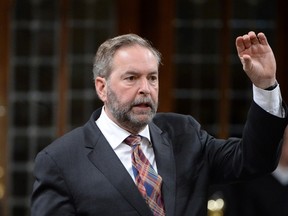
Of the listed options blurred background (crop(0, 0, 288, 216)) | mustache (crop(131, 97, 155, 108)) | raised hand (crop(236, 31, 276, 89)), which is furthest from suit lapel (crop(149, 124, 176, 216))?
blurred background (crop(0, 0, 288, 216))

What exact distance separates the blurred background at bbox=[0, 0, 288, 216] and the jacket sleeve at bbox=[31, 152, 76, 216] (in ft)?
12.8

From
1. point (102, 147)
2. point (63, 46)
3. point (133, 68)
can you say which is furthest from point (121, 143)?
point (63, 46)

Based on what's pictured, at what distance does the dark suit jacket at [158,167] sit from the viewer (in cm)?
304

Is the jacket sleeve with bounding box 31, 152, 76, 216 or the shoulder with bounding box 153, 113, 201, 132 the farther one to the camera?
the shoulder with bounding box 153, 113, 201, 132

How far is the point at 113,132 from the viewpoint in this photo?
3.22 m

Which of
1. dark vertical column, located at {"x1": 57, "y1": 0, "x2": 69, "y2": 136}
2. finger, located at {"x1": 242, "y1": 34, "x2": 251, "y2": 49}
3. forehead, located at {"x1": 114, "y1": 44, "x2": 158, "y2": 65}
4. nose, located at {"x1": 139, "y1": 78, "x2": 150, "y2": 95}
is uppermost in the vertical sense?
finger, located at {"x1": 242, "y1": 34, "x2": 251, "y2": 49}

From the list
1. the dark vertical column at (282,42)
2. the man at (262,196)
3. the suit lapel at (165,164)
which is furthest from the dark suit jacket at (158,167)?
the dark vertical column at (282,42)

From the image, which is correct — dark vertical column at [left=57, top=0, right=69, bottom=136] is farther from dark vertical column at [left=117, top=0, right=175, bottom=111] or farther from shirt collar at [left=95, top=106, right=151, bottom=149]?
shirt collar at [left=95, top=106, right=151, bottom=149]

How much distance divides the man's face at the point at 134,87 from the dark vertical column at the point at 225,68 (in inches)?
157

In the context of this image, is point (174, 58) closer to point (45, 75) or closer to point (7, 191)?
point (45, 75)

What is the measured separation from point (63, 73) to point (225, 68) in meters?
1.27

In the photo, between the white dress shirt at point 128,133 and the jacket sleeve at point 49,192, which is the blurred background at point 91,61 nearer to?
the white dress shirt at point 128,133

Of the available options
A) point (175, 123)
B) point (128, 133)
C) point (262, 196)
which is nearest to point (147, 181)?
point (128, 133)

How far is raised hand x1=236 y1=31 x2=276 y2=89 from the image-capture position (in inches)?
118
